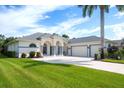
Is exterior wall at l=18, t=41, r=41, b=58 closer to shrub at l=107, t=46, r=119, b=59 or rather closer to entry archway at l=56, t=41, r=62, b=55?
entry archway at l=56, t=41, r=62, b=55

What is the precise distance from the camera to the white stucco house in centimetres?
3378

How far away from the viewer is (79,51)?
38.8 m

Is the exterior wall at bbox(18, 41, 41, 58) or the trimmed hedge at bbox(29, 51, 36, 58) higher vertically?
the exterior wall at bbox(18, 41, 41, 58)

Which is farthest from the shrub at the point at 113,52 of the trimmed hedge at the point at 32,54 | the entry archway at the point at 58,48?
the entry archway at the point at 58,48

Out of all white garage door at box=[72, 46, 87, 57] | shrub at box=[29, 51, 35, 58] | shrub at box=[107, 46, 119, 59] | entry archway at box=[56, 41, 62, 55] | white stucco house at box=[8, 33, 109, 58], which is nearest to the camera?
shrub at box=[107, 46, 119, 59]

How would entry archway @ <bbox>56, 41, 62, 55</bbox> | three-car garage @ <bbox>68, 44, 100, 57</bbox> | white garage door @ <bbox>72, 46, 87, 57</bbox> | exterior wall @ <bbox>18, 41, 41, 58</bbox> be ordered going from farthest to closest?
entry archway @ <bbox>56, 41, 62, 55</bbox>, white garage door @ <bbox>72, 46, 87, 57</bbox>, three-car garage @ <bbox>68, 44, 100, 57</bbox>, exterior wall @ <bbox>18, 41, 41, 58</bbox>

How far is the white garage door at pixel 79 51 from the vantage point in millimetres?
37275

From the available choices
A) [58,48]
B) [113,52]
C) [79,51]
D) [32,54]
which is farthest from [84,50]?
[32,54]

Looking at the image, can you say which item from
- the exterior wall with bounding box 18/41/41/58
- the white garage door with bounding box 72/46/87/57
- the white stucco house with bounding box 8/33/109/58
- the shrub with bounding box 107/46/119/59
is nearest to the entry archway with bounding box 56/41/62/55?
the white stucco house with bounding box 8/33/109/58

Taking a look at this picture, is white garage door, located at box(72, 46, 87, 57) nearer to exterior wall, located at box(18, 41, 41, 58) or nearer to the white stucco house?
the white stucco house

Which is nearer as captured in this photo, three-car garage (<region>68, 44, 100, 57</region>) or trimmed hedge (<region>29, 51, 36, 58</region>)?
trimmed hedge (<region>29, 51, 36, 58</region>)
